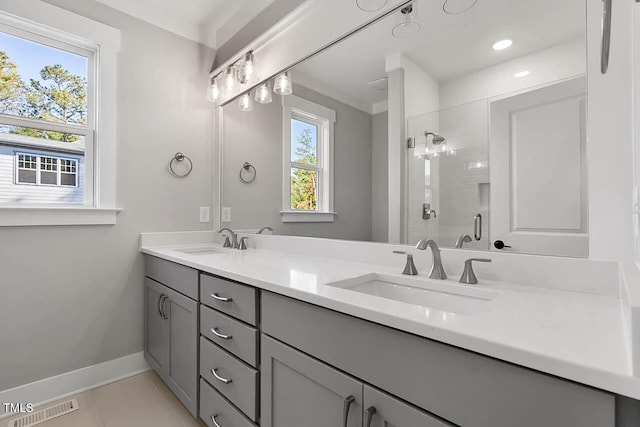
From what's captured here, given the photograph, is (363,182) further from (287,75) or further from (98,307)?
(98,307)

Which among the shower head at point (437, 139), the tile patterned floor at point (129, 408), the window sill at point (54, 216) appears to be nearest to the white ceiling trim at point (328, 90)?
the shower head at point (437, 139)

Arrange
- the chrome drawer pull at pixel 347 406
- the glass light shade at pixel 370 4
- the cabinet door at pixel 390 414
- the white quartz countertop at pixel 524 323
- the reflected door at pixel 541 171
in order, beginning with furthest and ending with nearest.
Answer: the glass light shade at pixel 370 4 < the reflected door at pixel 541 171 < the chrome drawer pull at pixel 347 406 < the cabinet door at pixel 390 414 < the white quartz countertop at pixel 524 323

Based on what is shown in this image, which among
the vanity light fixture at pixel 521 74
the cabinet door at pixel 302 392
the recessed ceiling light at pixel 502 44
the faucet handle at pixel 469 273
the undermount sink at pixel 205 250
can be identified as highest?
the recessed ceiling light at pixel 502 44

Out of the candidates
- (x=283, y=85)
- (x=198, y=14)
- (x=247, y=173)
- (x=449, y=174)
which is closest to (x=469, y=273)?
(x=449, y=174)

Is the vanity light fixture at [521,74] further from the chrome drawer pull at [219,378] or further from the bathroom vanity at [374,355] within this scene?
the chrome drawer pull at [219,378]

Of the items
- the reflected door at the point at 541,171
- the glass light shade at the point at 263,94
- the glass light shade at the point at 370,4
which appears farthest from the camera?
the glass light shade at the point at 263,94

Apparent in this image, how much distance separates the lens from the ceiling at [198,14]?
83.5 inches

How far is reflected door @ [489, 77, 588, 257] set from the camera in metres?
0.99

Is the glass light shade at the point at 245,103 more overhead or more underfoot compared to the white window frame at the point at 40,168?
more overhead

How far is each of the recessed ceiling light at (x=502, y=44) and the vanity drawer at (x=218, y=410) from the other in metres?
1.62

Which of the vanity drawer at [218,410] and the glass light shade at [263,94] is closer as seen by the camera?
the vanity drawer at [218,410]

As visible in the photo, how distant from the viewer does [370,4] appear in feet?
4.82

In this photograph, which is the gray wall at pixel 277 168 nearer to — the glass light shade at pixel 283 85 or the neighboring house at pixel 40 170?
the glass light shade at pixel 283 85

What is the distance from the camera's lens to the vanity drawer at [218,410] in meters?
1.24
